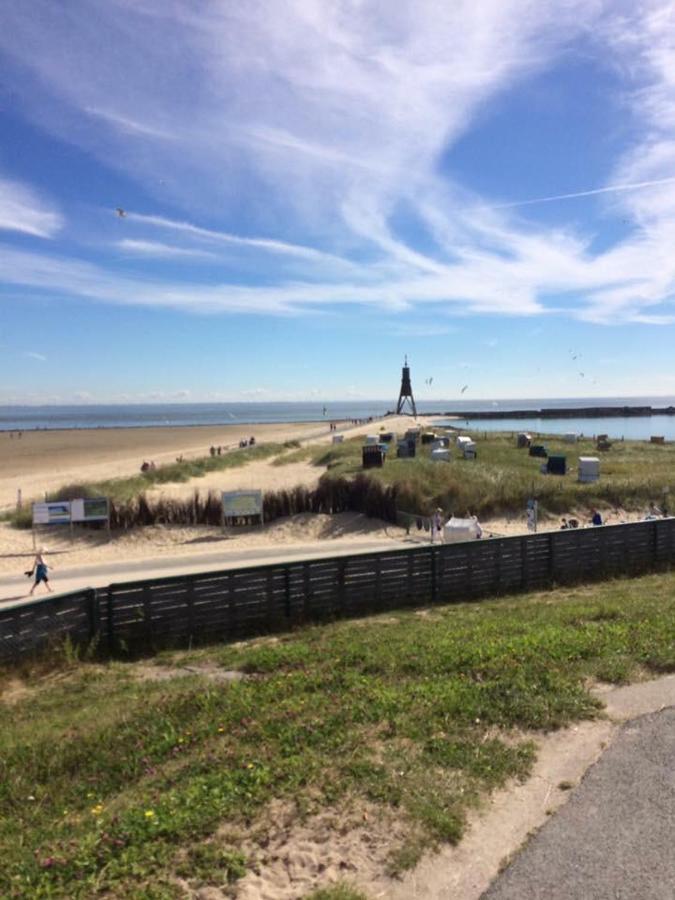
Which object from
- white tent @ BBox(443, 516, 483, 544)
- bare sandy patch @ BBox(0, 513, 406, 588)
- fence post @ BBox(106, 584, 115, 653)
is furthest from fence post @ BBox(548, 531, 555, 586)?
fence post @ BBox(106, 584, 115, 653)

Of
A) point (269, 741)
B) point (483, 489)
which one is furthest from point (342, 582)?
point (483, 489)

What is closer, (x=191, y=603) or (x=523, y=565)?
(x=191, y=603)

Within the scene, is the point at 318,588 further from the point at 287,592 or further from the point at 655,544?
the point at 655,544

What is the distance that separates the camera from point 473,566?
14062mm

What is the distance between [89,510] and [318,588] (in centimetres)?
1495

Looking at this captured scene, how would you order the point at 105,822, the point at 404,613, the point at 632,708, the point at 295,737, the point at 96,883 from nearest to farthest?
the point at 96,883
the point at 105,822
the point at 295,737
the point at 632,708
the point at 404,613

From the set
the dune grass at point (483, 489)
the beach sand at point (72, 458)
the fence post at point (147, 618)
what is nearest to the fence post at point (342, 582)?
the fence post at point (147, 618)

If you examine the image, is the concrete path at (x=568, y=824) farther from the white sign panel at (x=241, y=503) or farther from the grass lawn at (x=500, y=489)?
the grass lawn at (x=500, y=489)

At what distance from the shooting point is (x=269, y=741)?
6.03 m

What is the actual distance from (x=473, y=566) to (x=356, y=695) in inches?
295

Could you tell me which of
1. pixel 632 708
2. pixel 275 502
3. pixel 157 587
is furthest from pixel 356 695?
pixel 275 502

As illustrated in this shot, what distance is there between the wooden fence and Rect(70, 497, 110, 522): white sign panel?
14.2 m

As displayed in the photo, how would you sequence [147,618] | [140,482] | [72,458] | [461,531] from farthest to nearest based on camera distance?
[72,458] → [140,482] → [461,531] → [147,618]

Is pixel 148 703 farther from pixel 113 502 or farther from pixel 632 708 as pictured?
pixel 113 502
